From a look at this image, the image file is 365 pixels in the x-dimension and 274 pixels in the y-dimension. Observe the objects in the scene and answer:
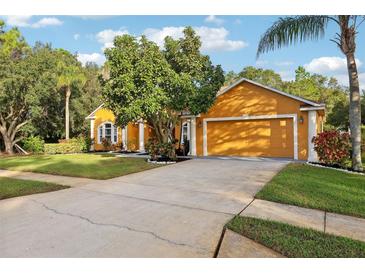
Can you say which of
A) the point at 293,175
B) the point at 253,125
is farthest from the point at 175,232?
the point at 253,125

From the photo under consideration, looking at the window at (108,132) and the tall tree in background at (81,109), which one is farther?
the tall tree in background at (81,109)

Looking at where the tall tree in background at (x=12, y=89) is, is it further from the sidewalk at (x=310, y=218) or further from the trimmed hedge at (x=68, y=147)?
the sidewalk at (x=310, y=218)

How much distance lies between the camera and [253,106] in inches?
621

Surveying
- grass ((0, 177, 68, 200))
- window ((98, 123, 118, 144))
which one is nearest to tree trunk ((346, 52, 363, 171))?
grass ((0, 177, 68, 200))

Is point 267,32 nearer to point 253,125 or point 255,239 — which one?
point 253,125

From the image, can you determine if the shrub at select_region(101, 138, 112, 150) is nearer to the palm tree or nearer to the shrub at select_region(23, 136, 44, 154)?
the shrub at select_region(23, 136, 44, 154)

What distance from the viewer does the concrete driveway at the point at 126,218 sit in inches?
153

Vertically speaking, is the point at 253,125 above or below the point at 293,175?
above

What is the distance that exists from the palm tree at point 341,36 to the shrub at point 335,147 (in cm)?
51

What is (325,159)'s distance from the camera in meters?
11.8

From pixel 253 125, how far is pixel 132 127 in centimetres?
911

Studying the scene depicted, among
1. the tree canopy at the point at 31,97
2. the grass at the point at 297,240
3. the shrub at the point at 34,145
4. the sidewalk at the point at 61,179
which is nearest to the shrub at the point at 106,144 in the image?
the tree canopy at the point at 31,97

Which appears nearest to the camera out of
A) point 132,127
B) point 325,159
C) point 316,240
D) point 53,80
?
point 316,240
